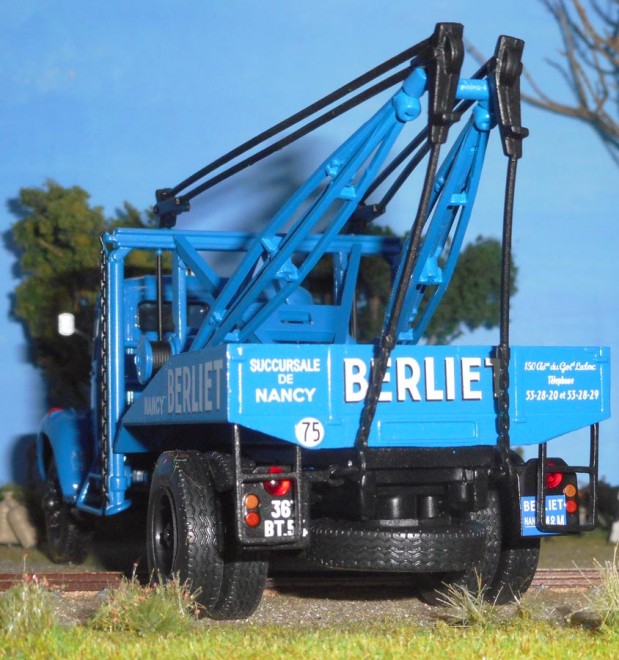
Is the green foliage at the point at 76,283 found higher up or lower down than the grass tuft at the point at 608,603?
higher up

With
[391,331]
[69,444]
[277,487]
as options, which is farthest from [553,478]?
[69,444]

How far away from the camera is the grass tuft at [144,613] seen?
21.2 feet

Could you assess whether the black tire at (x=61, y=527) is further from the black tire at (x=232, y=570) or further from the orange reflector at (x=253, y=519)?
the orange reflector at (x=253, y=519)

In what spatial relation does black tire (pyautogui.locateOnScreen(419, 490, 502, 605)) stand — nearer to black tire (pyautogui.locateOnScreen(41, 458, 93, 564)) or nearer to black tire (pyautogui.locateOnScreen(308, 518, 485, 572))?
black tire (pyautogui.locateOnScreen(308, 518, 485, 572))

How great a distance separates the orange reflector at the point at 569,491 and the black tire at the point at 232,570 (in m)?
1.97

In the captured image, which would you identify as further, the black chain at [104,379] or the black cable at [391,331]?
the black chain at [104,379]

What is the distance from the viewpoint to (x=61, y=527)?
10.7 metres

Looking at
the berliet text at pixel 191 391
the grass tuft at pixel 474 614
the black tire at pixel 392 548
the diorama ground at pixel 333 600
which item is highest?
the berliet text at pixel 191 391

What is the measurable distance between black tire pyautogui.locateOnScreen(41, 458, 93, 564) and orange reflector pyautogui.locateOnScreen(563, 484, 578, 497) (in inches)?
189

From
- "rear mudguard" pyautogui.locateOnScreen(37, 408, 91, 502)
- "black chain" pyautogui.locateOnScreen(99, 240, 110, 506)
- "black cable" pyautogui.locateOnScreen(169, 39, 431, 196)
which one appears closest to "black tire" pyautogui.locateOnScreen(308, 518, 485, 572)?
"black chain" pyautogui.locateOnScreen(99, 240, 110, 506)

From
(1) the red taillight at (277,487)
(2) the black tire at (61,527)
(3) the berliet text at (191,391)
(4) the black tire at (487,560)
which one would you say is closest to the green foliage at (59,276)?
(2) the black tire at (61,527)

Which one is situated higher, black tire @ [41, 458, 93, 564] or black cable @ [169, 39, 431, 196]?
black cable @ [169, 39, 431, 196]

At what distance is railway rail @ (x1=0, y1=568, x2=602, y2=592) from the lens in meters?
8.77

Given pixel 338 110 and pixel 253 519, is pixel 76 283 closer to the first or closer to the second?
pixel 338 110
